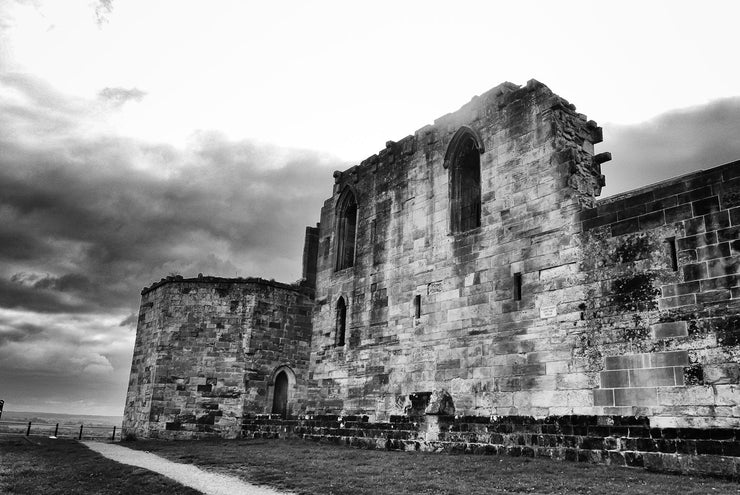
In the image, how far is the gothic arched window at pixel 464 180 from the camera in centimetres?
1777

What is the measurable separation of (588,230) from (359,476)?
7.27m

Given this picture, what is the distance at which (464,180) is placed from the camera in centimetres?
1841

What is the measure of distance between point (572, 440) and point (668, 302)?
341cm

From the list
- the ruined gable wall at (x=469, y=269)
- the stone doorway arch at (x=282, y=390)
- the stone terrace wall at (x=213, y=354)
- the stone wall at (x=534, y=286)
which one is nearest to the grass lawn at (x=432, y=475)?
the stone wall at (x=534, y=286)

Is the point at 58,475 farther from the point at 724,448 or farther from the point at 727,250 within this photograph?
the point at 727,250

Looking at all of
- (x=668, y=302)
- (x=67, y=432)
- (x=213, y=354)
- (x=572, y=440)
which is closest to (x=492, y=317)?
(x=572, y=440)

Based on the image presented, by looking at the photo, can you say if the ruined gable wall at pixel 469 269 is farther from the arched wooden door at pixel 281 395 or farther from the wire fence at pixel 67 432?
the wire fence at pixel 67 432

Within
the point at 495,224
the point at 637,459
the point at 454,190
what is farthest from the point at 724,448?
the point at 454,190

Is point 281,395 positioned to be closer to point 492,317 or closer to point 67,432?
point 492,317

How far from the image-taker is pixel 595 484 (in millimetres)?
9938

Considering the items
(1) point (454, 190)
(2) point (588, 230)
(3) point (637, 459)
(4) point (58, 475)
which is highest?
(1) point (454, 190)

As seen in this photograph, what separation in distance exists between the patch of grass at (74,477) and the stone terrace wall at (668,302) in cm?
866

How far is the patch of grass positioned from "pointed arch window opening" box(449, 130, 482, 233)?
10221 millimetres

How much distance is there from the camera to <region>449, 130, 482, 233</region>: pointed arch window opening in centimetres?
1777
